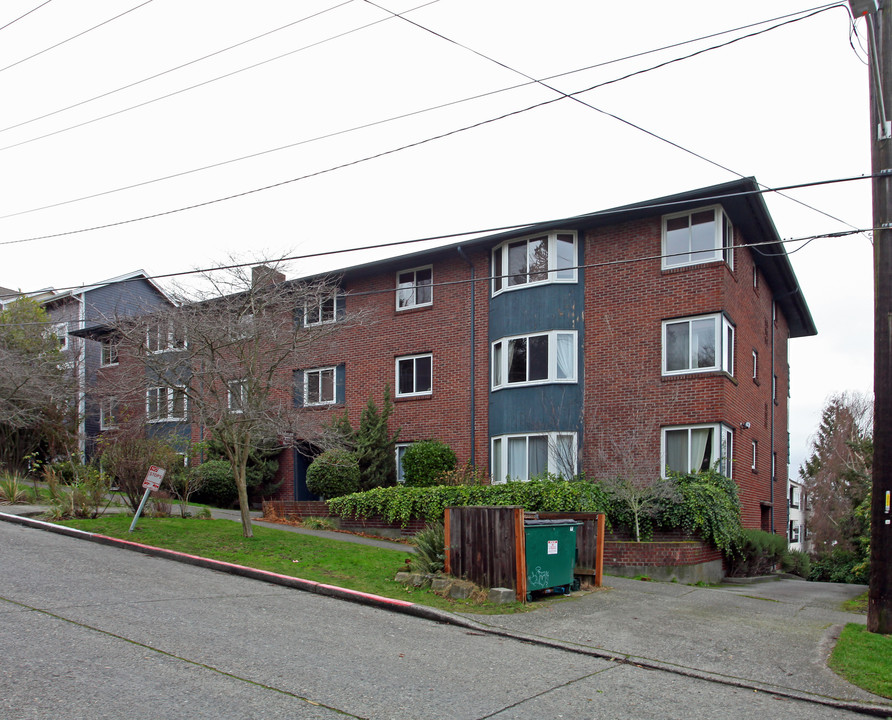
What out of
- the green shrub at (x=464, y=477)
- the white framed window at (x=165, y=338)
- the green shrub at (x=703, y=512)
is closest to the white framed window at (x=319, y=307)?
the white framed window at (x=165, y=338)

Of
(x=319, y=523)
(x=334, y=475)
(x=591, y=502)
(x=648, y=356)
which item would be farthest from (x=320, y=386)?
(x=591, y=502)

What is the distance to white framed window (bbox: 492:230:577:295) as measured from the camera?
69.4 ft

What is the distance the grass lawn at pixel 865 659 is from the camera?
25.1 feet

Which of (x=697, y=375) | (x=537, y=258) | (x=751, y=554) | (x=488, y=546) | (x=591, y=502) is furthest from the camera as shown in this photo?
(x=537, y=258)

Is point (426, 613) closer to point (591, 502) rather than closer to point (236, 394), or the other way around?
point (236, 394)

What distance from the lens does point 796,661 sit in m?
8.60

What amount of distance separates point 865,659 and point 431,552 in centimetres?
628

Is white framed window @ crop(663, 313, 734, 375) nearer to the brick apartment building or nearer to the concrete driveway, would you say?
the brick apartment building

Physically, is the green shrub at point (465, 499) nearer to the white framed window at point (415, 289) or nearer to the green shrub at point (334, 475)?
the green shrub at point (334, 475)

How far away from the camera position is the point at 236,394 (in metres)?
15.3

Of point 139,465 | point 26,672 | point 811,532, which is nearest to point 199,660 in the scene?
point 26,672

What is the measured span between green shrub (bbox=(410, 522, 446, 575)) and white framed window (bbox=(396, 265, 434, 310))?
475 inches

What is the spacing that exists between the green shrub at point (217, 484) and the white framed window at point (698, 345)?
531 inches

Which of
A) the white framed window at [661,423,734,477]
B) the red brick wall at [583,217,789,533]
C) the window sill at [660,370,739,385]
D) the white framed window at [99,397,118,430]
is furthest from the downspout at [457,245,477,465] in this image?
the white framed window at [99,397,118,430]
